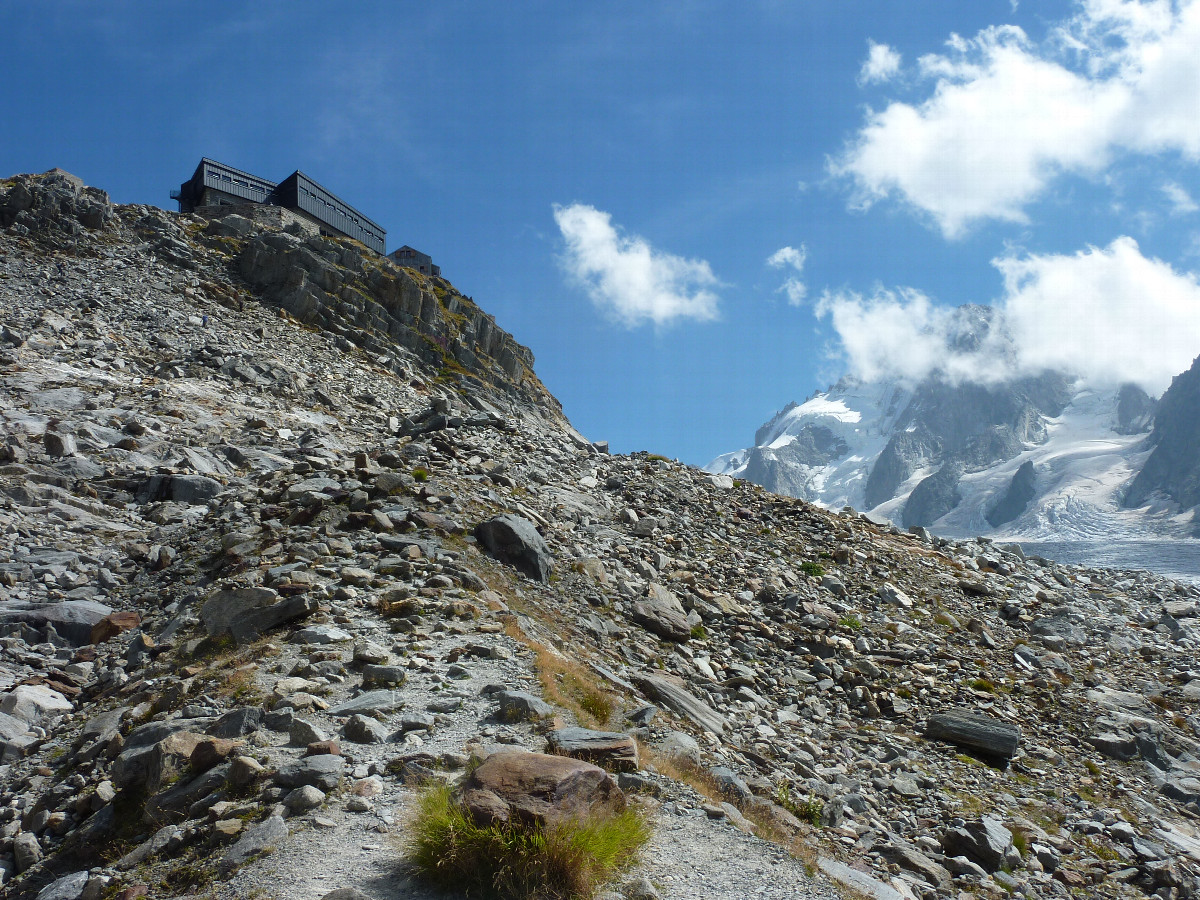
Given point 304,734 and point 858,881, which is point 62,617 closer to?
point 304,734

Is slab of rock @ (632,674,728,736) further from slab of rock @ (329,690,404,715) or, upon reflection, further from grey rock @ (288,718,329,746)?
grey rock @ (288,718,329,746)

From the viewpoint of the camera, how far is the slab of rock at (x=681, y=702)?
11422 mm

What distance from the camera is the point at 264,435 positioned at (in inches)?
922

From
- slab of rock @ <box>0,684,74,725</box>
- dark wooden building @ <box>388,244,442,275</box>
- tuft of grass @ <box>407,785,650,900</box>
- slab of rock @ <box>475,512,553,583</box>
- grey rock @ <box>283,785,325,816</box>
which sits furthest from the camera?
dark wooden building @ <box>388,244,442,275</box>

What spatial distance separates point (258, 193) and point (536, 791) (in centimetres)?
8617

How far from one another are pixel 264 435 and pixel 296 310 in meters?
23.4

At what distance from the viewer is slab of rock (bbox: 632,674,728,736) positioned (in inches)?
450

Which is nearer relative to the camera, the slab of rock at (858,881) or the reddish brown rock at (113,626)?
the slab of rock at (858,881)

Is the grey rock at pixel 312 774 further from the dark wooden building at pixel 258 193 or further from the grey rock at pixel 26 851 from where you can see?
the dark wooden building at pixel 258 193

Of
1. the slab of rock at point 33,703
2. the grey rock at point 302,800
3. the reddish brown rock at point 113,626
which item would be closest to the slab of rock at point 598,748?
the grey rock at point 302,800

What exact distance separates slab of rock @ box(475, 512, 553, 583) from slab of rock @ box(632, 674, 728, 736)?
4132mm

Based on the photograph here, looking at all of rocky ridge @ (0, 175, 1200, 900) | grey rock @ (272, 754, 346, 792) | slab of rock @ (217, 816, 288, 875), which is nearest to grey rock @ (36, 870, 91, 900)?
rocky ridge @ (0, 175, 1200, 900)

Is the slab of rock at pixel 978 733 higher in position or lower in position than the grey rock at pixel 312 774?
higher

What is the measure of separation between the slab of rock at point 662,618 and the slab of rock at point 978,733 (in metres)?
5.18
